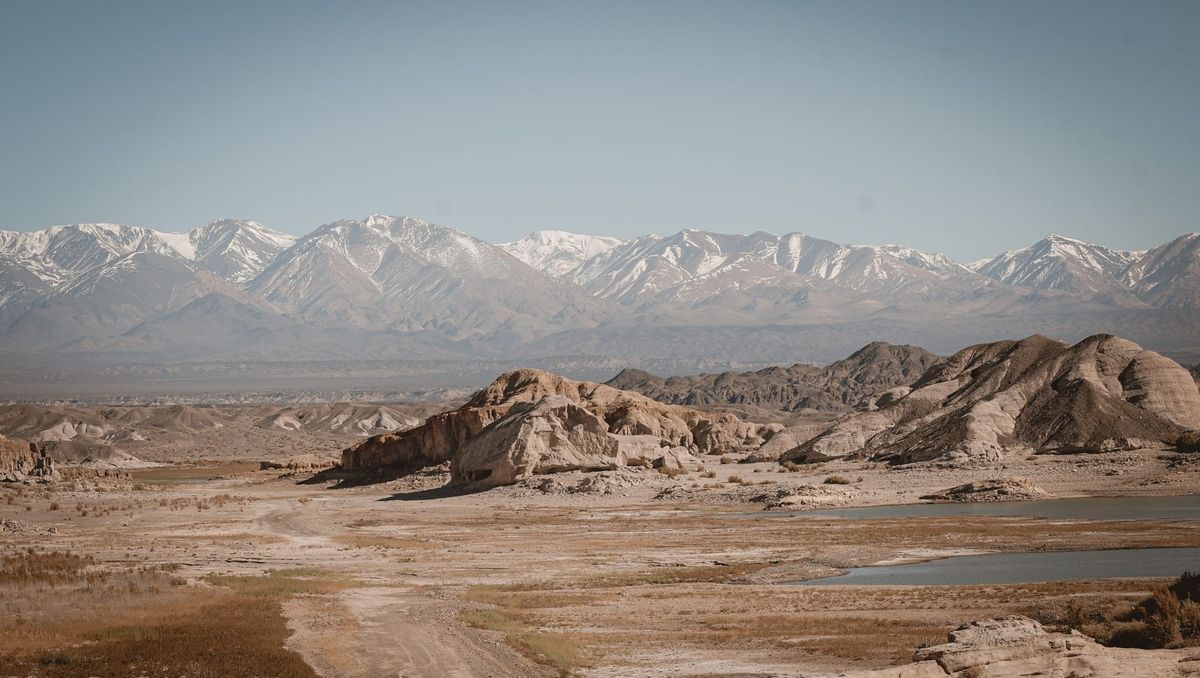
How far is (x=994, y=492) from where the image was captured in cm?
5816

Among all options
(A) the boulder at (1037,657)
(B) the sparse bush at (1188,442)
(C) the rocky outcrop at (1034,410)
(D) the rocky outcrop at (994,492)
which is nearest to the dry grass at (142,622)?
(A) the boulder at (1037,657)

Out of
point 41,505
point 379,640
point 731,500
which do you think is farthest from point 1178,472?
point 41,505

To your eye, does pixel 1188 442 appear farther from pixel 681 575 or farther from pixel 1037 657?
pixel 1037 657

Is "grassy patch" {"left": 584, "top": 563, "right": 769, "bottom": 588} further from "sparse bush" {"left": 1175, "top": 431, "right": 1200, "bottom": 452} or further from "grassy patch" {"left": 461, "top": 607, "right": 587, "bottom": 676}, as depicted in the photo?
"sparse bush" {"left": 1175, "top": 431, "right": 1200, "bottom": 452}

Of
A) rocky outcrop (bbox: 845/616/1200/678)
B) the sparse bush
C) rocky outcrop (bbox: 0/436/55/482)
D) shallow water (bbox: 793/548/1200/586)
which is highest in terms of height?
rocky outcrop (bbox: 845/616/1200/678)

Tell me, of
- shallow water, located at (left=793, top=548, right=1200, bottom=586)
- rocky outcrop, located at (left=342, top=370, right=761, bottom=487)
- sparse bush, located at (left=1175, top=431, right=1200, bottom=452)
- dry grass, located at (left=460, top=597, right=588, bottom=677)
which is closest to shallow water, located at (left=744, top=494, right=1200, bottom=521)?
shallow water, located at (left=793, top=548, right=1200, bottom=586)

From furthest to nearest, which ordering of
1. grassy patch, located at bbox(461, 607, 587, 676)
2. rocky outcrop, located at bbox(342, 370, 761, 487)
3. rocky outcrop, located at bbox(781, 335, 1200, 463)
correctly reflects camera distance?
rocky outcrop, located at bbox(781, 335, 1200, 463)
rocky outcrop, located at bbox(342, 370, 761, 487)
grassy patch, located at bbox(461, 607, 587, 676)

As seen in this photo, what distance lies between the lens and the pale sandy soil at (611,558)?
2497 centimetres

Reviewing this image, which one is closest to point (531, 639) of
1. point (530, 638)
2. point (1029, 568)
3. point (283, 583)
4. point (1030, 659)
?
point (530, 638)

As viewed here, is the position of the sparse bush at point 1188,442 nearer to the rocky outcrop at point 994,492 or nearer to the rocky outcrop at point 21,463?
the rocky outcrop at point 994,492

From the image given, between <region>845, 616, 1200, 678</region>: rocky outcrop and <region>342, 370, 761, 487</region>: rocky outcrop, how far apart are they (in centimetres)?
4997

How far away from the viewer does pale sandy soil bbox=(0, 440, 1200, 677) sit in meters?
25.0

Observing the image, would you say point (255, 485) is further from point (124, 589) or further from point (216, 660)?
point (216, 660)

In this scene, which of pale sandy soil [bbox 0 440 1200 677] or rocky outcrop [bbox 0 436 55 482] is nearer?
pale sandy soil [bbox 0 440 1200 677]
